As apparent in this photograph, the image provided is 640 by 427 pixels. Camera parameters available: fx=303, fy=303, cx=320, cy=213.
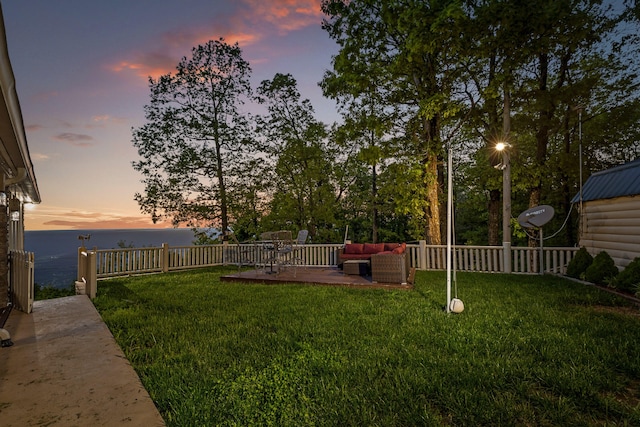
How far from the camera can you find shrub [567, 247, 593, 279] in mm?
7723

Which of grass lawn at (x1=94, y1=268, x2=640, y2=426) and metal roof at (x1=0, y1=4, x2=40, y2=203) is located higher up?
metal roof at (x1=0, y1=4, x2=40, y2=203)

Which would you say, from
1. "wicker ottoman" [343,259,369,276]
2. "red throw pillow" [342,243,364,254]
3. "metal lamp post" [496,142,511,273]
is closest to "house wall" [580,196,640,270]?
"metal lamp post" [496,142,511,273]

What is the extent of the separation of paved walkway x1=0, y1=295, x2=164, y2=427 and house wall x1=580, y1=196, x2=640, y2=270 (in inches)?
373

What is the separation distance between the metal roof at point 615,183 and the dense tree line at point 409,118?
2.67 ft

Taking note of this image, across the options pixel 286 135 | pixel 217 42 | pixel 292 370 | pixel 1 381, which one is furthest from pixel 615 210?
pixel 217 42

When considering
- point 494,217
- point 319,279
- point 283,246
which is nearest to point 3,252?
point 283,246

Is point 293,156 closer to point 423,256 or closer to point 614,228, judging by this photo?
point 423,256

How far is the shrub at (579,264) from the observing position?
7723 millimetres

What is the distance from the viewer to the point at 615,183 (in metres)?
7.49

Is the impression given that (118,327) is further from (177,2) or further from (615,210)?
(615,210)

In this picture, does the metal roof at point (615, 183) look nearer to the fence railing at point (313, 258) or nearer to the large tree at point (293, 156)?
the fence railing at point (313, 258)

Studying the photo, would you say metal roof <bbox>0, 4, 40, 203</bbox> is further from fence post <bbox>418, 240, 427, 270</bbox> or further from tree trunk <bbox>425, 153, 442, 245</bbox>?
tree trunk <bbox>425, 153, 442, 245</bbox>

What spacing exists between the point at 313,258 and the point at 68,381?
9.04 metres

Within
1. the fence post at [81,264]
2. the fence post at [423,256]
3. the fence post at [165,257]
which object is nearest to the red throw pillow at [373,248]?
the fence post at [423,256]
